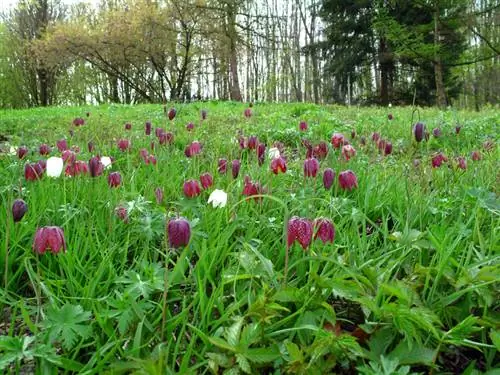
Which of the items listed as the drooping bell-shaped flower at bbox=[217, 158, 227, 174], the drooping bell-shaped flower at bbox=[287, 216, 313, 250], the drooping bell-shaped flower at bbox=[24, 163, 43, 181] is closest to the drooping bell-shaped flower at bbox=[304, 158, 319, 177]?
the drooping bell-shaped flower at bbox=[217, 158, 227, 174]

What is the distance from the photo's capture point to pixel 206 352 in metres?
1.13

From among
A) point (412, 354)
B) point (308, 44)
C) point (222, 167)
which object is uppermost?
point (308, 44)

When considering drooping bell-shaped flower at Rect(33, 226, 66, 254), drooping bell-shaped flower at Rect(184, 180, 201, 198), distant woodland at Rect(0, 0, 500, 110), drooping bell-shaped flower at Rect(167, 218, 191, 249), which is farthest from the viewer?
distant woodland at Rect(0, 0, 500, 110)

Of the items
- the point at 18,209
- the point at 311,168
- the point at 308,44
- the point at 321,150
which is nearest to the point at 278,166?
the point at 311,168

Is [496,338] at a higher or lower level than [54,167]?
lower

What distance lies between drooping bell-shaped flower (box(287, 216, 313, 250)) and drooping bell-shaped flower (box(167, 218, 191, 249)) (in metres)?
0.27

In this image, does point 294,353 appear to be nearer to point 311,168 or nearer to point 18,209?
point 18,209

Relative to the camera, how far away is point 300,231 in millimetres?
→ 1255

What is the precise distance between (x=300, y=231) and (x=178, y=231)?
1.03 ft

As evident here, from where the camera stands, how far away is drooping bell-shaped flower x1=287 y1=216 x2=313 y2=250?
1253 mm

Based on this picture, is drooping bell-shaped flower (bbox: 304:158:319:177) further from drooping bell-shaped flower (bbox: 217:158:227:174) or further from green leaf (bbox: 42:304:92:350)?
green leaf (bbox: 42:304:92:350)

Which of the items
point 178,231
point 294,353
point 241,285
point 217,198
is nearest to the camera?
point 294,353

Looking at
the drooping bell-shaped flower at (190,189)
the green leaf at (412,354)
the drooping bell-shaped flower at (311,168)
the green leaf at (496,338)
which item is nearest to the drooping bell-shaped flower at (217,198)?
the drooping bell-shaped flower at (190,189)

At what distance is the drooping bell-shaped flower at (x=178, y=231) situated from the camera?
1.18 m
